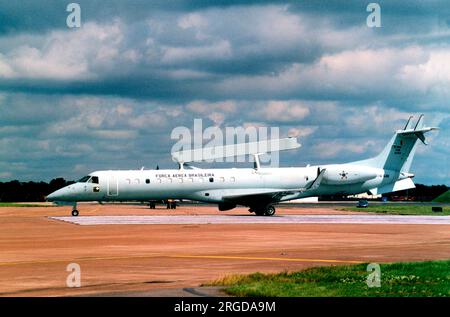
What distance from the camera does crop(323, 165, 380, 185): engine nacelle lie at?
222 ft

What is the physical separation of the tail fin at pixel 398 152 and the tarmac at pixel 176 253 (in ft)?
83.5

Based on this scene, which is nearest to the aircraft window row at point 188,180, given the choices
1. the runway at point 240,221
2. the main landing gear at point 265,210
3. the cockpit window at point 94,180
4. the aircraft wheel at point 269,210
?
the main landing gear at point 265,210

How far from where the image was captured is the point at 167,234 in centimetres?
4031

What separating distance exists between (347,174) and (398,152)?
22.3 ft

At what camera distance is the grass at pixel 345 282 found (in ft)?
52.9

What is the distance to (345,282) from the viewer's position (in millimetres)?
18172

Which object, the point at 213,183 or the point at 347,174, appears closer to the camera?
the point at 213,183

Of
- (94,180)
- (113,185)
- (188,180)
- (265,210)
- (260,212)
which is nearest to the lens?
(113,185)

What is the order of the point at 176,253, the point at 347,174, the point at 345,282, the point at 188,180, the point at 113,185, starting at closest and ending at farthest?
1. the point at 345,282
2. the point at 176,253
3. the point at 113,185
4. the point at 188,180
5. the point at 347,174

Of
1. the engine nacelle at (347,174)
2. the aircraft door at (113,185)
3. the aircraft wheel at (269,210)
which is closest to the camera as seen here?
the aircraft door at (113,185)

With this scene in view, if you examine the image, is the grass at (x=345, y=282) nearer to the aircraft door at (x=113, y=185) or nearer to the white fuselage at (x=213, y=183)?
the white fuselage at (x=213, y=183)

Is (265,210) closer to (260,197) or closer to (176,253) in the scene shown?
(260,197)

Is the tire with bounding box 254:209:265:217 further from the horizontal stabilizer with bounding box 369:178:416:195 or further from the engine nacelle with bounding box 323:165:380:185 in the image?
the horizontal stabilizer with bounding box 369:178:416:195

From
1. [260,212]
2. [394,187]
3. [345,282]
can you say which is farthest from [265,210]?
[345,282]
